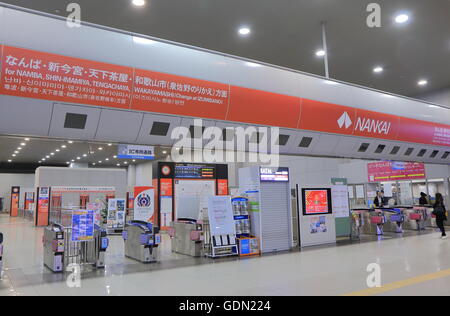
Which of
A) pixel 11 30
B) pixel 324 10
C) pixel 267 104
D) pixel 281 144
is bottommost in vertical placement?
pixel 281 144

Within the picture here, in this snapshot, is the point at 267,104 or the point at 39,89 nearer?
the point at 39,89

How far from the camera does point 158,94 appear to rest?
6172 millimetres

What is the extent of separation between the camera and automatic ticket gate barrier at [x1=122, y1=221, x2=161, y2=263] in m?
7.55

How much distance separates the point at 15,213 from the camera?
31.6m

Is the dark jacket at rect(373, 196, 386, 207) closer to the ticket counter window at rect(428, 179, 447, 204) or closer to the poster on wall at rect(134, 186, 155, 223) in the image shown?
the ticket counter window at rect(428, 179, 447, 204)

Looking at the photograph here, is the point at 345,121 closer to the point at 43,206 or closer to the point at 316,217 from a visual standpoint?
the point at 316,217

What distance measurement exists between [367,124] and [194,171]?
9231mm

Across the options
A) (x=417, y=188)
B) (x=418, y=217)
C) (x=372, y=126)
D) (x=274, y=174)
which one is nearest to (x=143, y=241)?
Result: (x=274, y=174)

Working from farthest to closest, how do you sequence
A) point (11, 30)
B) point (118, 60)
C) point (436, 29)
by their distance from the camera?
point (436, 29) → point (118, 60) → point (11, 30)

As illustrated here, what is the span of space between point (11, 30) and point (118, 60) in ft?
5.00

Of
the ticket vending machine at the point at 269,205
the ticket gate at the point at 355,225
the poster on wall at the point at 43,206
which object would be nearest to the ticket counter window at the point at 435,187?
the ticket gate at the point at 355,225

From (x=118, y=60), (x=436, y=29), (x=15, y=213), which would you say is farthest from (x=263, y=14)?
(x=15, y=213)

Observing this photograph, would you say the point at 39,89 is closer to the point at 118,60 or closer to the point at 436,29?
the point at 118,60
